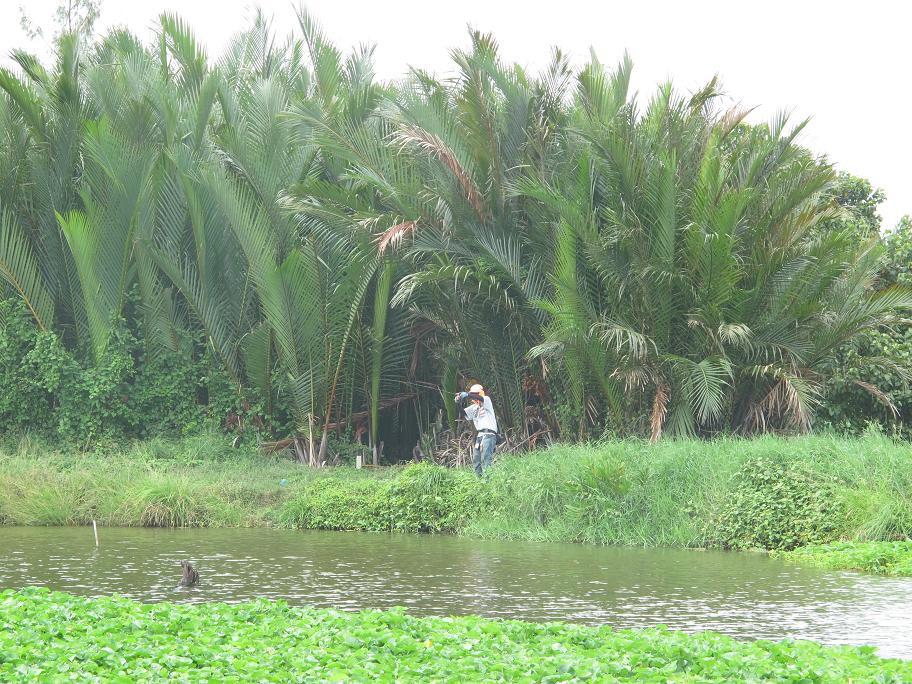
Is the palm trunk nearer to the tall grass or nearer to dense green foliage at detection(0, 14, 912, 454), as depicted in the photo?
dense green foliage at detection(0, 14, 912, 454)

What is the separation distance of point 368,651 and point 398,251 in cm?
1044

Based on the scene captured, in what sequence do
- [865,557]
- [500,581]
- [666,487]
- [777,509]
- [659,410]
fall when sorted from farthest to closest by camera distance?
1. [659,410]
2. [666,487]
3. [777,509]
4. [865,557]
5. [500,581]

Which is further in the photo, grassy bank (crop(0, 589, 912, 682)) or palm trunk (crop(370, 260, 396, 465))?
palm trunk (crop(370, 260, 396, 465))

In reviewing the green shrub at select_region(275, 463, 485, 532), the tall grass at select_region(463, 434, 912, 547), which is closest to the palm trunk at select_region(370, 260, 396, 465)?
the green shrub at select_region(275, 463, 485, 532)

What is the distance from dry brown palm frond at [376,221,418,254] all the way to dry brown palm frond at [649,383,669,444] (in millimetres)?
3817

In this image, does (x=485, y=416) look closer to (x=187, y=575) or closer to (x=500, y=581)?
(x=500, y=581)

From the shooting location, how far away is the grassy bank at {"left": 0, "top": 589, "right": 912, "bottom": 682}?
5148 mm

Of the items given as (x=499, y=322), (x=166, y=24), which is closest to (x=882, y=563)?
(x=499, y=322)

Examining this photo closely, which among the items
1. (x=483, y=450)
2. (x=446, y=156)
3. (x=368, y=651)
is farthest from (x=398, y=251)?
(x=368, y=651)

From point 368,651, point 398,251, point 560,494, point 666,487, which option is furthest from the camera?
point 398,251

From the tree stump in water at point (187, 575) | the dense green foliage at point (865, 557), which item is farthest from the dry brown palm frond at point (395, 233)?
→ the dense green foliage at point (865, 557)

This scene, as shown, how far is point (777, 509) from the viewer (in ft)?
36.4

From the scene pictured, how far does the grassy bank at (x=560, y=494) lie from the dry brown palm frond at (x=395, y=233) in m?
2.92

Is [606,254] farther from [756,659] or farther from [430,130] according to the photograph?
[756,659]
